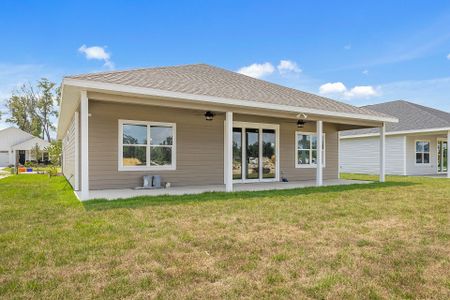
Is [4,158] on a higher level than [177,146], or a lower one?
lower

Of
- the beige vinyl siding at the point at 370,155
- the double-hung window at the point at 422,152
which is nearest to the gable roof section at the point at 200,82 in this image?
the beige vinyl siding at the point at 370,155

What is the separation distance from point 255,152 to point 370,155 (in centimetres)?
1031

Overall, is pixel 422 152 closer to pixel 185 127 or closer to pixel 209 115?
pixel 209 115

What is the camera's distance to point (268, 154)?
11734mm

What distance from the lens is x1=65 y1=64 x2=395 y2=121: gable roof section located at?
299 inches

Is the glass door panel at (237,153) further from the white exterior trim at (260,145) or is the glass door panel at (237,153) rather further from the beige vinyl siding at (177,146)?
the beige vinyl siding at (177,146)

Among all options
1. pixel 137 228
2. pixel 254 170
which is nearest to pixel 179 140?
pixel 254 170

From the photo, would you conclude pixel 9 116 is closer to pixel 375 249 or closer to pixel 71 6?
pixel 71 6

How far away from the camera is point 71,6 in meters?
12.7

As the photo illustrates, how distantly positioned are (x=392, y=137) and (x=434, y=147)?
11.6 feet

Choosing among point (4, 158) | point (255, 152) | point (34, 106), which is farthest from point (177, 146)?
point (34, 106)

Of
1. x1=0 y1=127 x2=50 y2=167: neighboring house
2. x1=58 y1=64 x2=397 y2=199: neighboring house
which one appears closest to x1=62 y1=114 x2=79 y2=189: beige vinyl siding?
x1=58 y1=64 x2=397 y2=199: neighboring house

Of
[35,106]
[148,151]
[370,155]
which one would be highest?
[35,106]

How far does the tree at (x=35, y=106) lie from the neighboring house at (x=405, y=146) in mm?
44513
